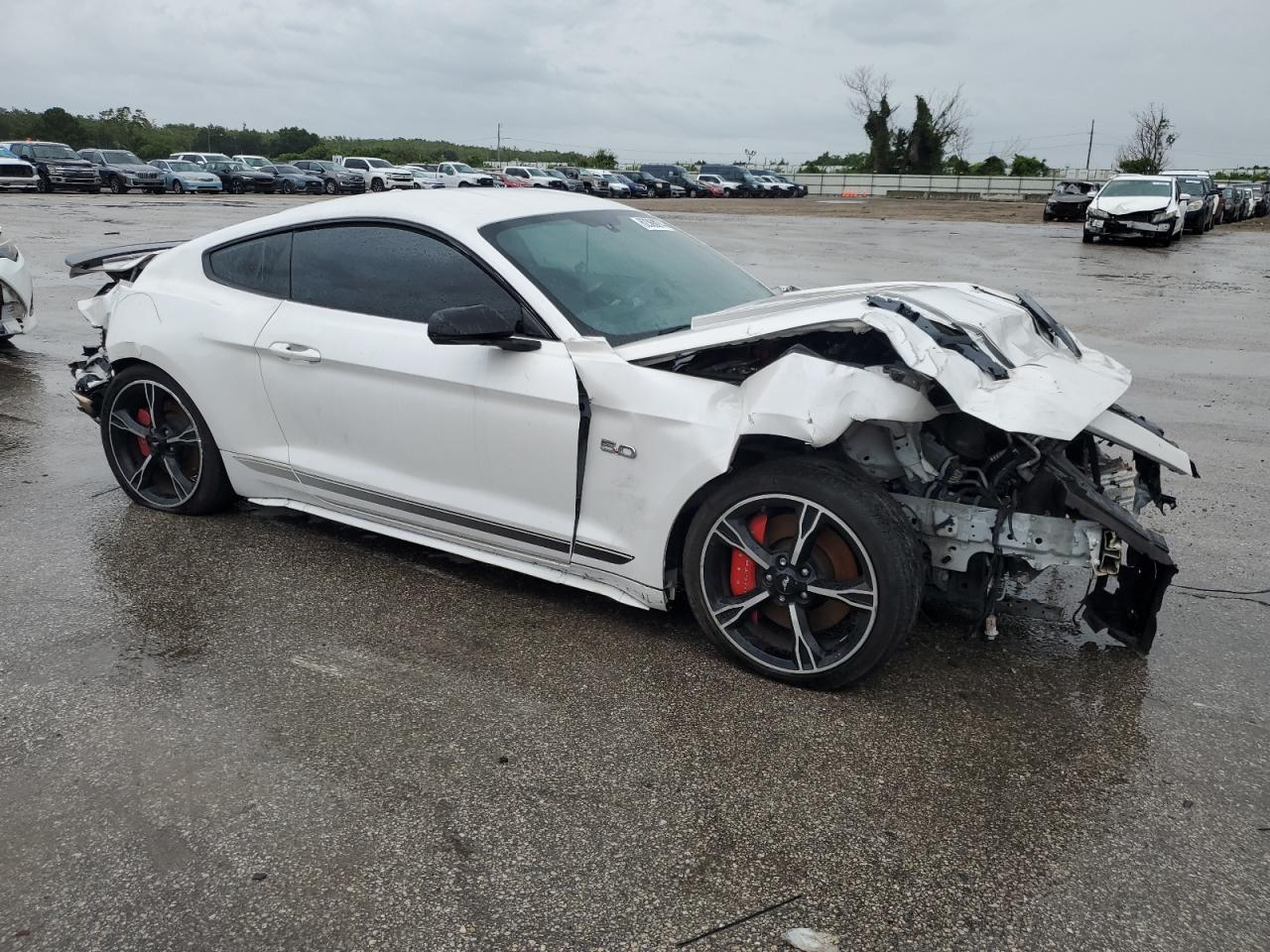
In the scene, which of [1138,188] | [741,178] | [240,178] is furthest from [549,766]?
[741,178]

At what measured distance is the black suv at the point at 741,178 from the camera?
6069 cm

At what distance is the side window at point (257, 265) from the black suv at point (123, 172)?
41.7 m

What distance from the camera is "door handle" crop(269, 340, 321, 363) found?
4.27 meters

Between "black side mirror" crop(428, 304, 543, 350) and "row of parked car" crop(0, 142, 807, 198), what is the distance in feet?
96.8

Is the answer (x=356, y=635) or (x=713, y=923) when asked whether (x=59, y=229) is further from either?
(x=713, y=923)

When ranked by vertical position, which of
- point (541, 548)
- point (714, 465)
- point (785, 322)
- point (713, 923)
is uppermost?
point (785, 322)

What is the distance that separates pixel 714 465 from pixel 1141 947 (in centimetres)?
178

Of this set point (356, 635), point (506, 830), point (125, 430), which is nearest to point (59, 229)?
point (125, 430)

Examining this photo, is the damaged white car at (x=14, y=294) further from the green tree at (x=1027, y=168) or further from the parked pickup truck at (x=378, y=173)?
the green tree at (x=1027, y=168)

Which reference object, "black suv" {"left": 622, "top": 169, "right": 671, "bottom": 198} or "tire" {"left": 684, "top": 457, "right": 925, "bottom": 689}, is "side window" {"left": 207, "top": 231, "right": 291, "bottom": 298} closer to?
"tire" {"left": 684, "top": 457, "right": 925, "bottom": 689}

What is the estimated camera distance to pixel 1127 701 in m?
3.50

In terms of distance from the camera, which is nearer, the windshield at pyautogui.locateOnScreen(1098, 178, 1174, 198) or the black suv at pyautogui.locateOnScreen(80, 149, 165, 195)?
the windshield at pyautogui.locateOnScreen(1098, 178, 1174, 198)

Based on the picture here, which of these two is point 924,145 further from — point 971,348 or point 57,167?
point 971,348

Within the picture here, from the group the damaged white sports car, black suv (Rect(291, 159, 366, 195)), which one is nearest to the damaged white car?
the damaged white sports car
